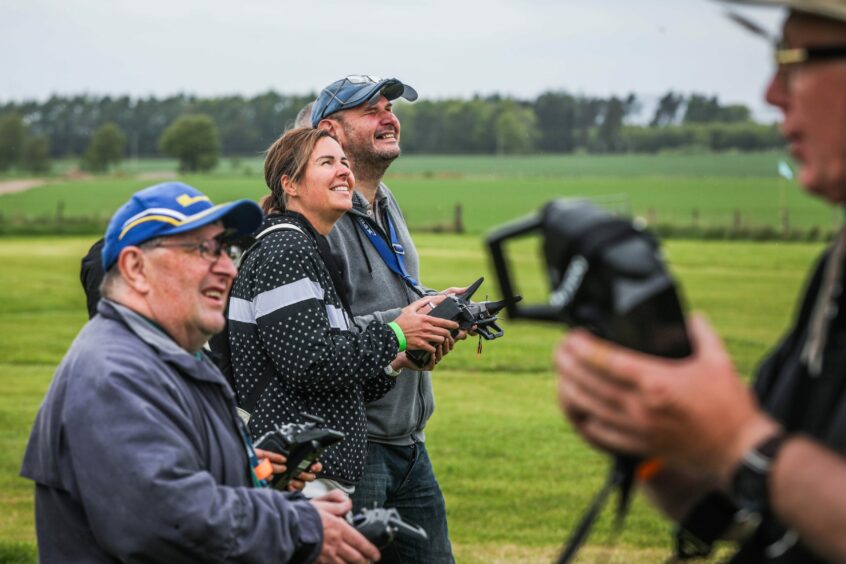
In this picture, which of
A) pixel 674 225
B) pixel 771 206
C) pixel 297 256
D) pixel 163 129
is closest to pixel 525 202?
pixel 771 206

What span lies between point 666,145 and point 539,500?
89.5 meters

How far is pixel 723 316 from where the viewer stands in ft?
82.6

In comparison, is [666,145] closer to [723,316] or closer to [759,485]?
[723,316]

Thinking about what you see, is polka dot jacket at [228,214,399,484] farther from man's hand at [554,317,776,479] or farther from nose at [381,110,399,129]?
man's hand at [554,317,776,479]

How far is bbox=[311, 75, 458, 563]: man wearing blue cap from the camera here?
5.46 metres

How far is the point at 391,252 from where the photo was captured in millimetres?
5641

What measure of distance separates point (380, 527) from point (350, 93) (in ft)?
9.05

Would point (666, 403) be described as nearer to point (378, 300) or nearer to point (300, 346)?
point (300, 346)

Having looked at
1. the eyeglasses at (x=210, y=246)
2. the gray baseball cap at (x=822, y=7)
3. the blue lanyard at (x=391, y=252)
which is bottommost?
the blue lanyard at (x=391, y=252)

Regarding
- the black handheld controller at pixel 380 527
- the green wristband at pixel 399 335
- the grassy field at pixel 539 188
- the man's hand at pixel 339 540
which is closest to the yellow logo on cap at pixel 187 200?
the man's hand at pixel 339 540

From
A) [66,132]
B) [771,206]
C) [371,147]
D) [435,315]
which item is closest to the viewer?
[435,315]

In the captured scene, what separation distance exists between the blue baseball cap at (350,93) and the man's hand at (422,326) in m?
1.17

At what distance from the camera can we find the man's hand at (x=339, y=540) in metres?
3.66

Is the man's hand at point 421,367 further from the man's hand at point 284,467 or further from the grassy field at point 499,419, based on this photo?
the grassy field at point 499,419
